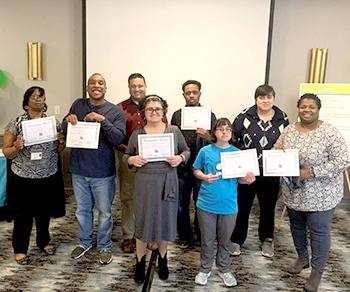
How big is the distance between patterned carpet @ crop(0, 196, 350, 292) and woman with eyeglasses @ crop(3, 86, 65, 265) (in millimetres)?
218

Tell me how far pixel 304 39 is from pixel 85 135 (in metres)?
2.92

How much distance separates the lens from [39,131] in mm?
2617

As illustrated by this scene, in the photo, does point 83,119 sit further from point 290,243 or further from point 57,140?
point 290,243

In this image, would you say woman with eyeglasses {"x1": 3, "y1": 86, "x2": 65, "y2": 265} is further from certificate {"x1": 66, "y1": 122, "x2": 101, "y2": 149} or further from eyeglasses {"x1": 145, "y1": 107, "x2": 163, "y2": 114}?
eyeglasses {"x1": 145, "y1": 107, "x2": 163, "y2": 114}

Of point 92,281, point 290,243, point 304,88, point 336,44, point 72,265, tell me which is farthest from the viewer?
point 336,44

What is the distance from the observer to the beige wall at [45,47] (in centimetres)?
438

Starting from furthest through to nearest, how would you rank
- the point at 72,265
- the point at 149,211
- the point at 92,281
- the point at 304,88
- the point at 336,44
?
the point at 336,44
the point at 304,88
the point at 72,265
the point at 92,281
the point at 149,211

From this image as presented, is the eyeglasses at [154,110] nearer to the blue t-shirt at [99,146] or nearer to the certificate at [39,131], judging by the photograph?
the blue t-shirt at [99,146]

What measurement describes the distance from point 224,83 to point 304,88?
0.84 metres

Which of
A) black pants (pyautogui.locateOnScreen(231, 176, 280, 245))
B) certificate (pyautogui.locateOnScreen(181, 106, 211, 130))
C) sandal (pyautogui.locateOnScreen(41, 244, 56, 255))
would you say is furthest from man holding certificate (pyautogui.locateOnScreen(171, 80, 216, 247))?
sandal (pyautogui.locateOnScreen(41, 244, 56, 255))

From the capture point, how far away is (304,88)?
398cm

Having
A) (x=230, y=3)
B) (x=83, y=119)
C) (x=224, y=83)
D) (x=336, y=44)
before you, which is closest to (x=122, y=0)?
(x=230, y=3)

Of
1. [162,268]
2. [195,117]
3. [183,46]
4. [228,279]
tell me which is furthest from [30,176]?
[183,46]

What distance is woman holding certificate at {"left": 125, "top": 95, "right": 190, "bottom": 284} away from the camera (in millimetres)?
2426
